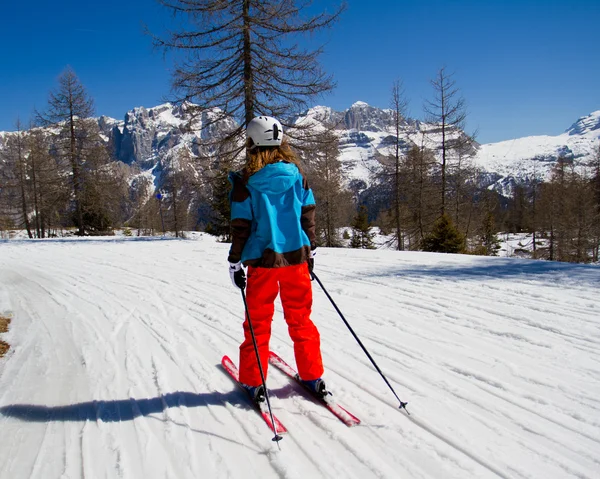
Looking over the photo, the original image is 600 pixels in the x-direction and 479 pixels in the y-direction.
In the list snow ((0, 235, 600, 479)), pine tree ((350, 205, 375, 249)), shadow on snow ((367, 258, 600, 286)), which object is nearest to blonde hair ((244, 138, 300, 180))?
snow ((0, 235, 600, 479))

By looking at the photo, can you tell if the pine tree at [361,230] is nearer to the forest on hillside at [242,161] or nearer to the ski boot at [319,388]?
the forest on hillside at [242,161]

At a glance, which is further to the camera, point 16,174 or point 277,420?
point 16,174

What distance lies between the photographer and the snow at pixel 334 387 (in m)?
2.10

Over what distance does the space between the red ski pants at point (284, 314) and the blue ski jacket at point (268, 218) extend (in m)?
0.11

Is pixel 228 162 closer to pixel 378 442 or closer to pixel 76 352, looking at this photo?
pixel 76 352

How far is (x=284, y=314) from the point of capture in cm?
273

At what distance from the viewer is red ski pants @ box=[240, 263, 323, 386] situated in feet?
8.67

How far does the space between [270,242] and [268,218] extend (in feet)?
0.56

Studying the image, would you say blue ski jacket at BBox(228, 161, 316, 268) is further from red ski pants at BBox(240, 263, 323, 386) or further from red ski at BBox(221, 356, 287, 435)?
red ski at BBox(221, 356, 287, 435)

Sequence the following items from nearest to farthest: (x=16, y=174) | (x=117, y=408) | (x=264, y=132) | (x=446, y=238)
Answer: (x=264, y=132) → (x=117, y=408) → (x=446, y=238) → (x=16, y=174)

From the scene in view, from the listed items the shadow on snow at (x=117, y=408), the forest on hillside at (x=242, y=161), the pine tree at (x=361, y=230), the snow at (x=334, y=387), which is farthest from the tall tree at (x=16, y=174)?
the shadow on snow at (x=117, y=408)

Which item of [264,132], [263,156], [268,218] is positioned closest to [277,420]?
[268,218]

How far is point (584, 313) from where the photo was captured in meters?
4.25

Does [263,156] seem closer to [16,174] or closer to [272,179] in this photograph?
[272,179]
